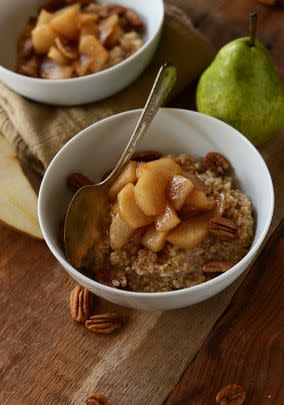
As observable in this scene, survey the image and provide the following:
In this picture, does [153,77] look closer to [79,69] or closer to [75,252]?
[79,69]

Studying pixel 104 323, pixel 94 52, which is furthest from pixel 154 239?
pixel 94 52

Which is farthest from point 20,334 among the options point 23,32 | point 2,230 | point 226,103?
point 23,32

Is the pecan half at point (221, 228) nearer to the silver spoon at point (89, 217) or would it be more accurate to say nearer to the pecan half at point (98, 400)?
the silver spoon at point (89, 217)

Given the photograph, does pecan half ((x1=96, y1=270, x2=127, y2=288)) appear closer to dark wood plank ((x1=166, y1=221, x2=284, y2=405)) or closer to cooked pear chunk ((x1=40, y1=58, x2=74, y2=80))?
dark wood plank ((x1=166, y1=221, x2=284, y2=405))

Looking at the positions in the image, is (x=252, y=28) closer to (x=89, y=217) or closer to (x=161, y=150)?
(x=161, y=150)

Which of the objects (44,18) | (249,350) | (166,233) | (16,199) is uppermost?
(44,18)

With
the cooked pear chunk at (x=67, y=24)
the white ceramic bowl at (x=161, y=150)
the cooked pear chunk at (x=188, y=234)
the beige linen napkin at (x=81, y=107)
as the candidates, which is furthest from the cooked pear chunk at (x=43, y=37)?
the cooked pear chunk at (x=188, y=234)
